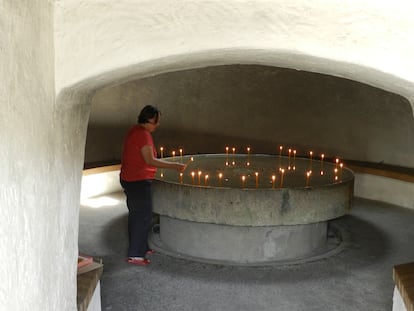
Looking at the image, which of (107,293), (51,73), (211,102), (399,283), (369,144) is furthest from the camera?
(211,102)

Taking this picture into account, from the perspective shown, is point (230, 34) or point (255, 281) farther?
point (255, 281)

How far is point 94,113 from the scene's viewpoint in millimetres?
8109

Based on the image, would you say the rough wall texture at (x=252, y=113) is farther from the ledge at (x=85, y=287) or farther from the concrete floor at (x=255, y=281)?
the ledge at (x=85, y=287)

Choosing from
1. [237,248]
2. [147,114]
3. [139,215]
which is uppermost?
[147,114]

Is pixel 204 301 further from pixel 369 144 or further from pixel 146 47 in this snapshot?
pixel 369 144

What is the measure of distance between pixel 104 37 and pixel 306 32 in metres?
0.76

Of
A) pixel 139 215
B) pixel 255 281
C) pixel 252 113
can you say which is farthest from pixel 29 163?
pixel 252 113

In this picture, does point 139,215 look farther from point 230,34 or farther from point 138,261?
point 230,34

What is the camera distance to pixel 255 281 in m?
4.14

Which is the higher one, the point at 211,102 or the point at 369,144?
the point at 211,102

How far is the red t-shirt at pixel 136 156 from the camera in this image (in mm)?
4414

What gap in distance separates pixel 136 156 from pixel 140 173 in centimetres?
17

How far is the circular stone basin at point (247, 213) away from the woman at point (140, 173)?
0.14 meters

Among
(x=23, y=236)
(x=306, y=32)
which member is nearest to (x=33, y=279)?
(x=23, y=236)
